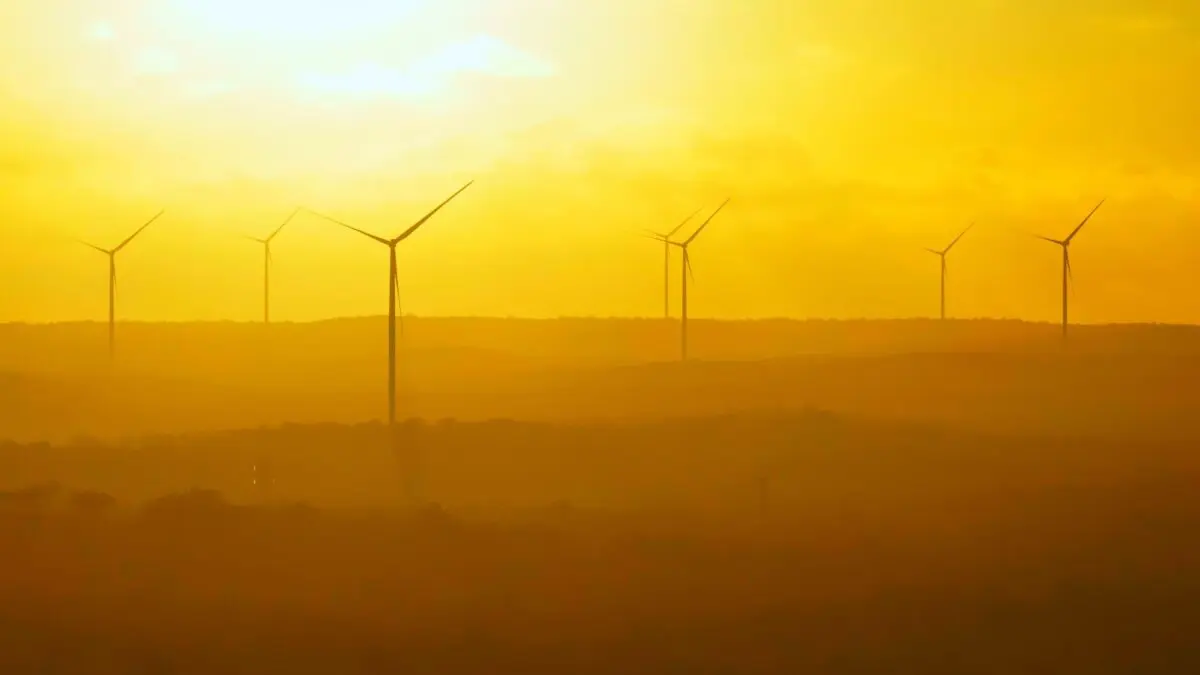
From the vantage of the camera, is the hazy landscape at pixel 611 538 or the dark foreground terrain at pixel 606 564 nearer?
the dark foreground terrain at pixel 606 564

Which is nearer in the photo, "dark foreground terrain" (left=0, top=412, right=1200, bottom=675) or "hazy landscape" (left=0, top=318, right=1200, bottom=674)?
"dark foreground terrain" (left=0, top=412, right=1200, bottom=675)

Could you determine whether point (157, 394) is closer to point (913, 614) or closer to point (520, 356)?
point (520, 356)

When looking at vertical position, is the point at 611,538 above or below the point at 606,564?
above

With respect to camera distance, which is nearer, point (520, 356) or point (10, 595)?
point (10, 595)

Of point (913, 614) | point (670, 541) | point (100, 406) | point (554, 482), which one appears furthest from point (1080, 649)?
point (100, 406)

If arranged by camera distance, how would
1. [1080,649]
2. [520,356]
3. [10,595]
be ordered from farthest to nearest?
[520,356] < [10,595] < [1080,649]

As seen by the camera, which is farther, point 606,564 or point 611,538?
point 611,538

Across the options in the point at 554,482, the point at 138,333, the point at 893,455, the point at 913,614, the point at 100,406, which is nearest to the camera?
the point at 913,614
